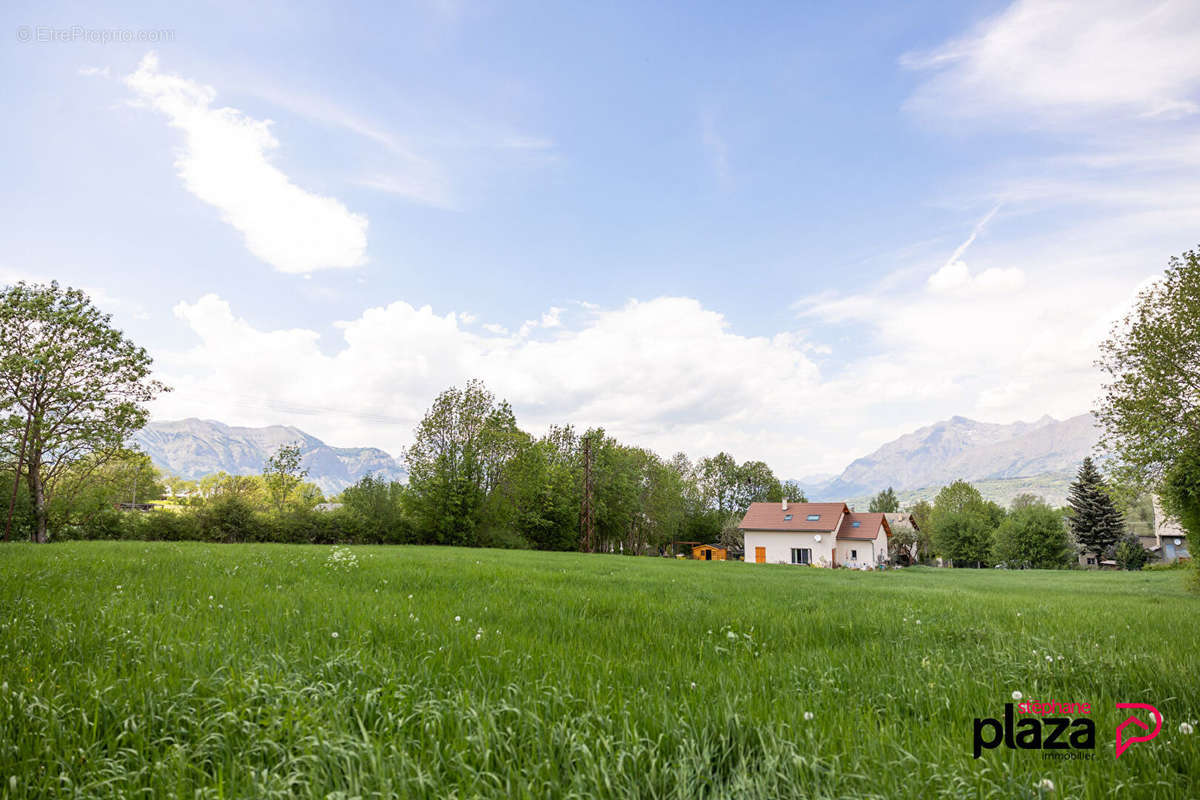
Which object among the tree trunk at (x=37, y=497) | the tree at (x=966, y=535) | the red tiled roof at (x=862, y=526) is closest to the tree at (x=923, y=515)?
the tree at (x=966, y=535)

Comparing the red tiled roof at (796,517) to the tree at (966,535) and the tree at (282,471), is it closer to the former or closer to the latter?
the tree at (966,535)

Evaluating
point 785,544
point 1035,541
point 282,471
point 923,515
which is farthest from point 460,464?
point 923,515

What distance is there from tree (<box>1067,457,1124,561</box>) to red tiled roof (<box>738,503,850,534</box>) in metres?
39.4

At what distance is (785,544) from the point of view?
202 feet

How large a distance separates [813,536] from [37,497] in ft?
207

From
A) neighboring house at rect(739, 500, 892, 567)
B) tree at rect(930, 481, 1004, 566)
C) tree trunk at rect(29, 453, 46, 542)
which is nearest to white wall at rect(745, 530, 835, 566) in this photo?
neighboring house at rect(739, 500, 892, 567)

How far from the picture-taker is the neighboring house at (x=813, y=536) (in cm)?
6031

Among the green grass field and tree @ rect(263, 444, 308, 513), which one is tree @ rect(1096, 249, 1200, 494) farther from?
tree @ rect(263, 444, 308, 513)

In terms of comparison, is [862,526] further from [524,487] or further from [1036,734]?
[1036,734]

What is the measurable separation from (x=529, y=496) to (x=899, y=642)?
50969 millimetres

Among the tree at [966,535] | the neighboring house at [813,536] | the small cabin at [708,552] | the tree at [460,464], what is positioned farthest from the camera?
the tree at [966,535]

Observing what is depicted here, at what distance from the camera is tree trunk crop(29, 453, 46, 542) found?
2744 cm

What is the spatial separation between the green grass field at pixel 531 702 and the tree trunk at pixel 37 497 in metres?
30.5

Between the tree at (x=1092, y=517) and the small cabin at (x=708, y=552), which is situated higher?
the tree at (x=1092, y=517)
